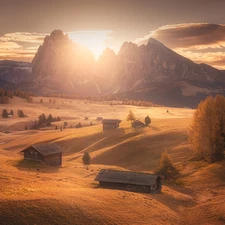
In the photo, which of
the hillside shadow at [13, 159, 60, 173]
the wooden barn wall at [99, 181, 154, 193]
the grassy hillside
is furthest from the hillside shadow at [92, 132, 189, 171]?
the wooden barn wall at [99, 181, 154, 193]

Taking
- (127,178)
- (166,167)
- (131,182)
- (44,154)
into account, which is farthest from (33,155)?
(166,167)

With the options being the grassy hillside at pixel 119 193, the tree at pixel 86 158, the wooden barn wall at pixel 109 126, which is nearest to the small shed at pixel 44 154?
the grassy hillside at pixel 119 193

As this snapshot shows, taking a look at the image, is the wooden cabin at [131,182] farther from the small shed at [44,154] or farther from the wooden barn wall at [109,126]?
the wooden barn wall at [109,126]

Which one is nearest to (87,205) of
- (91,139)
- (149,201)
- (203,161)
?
(149,201)

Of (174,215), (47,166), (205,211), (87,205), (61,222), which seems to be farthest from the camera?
(47,166)

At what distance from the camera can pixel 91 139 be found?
104938 mm

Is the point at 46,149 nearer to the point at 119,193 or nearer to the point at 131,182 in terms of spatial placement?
the point at 131,182

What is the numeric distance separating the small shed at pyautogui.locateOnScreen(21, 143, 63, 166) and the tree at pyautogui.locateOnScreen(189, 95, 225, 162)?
31964 mm

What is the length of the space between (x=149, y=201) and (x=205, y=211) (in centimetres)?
797

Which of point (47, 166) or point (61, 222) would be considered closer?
point (61, 222)

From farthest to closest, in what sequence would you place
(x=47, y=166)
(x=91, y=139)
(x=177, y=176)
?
(x=91, y=139), (x=47, y=166), (x=177, y=176)

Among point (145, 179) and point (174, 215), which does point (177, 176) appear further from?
point (174, 215)

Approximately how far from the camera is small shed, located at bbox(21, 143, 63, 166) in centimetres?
6688

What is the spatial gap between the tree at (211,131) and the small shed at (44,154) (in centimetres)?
3196
